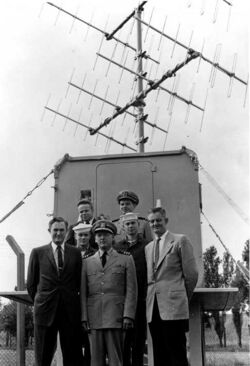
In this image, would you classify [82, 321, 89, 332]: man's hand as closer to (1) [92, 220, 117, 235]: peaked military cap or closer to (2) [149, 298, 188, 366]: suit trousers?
(2) [149, 298, 188, 366]: suit trousers

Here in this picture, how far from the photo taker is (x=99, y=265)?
4363mm

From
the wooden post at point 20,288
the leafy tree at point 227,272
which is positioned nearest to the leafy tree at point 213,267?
the leafy tree at point 227,272

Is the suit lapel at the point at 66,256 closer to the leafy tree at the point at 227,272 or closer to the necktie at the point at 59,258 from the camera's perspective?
the necktie at the point at 59,258

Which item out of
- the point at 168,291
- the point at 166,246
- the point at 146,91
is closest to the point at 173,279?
the point at 168,291

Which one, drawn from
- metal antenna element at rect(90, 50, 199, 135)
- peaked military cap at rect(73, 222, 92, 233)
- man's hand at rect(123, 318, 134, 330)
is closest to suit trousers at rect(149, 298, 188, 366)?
man's hand at rect(123, 318, 134, 330)

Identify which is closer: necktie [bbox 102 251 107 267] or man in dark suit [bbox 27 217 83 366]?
man in dark suit [bbox 27 217 83 366]

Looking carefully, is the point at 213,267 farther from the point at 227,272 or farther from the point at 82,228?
the point at 82,228

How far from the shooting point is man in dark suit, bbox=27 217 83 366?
13.6 feet

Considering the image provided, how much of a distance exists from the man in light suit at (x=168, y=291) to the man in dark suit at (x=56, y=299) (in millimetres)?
645

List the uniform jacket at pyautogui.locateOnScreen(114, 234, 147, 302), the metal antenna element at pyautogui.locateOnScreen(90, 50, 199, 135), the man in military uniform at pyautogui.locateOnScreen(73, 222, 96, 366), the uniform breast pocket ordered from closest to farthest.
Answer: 1. the uniform breast pocket
2. the uniform jacket at pyautogui.locateOnScreen(114, 234, 147, 302)
3. the man in military uniform at pyautogui.locateOnScreen(73, 222, 96, 366)
4. the metal antenna element at pyautogui.locateOnScreen(90, 50, 199, 135)

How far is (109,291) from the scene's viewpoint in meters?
4.25

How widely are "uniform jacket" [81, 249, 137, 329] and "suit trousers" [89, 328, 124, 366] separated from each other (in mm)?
61

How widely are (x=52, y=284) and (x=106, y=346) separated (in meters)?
0.69

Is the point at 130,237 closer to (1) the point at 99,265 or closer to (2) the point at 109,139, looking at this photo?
(1) the point at 99,265
